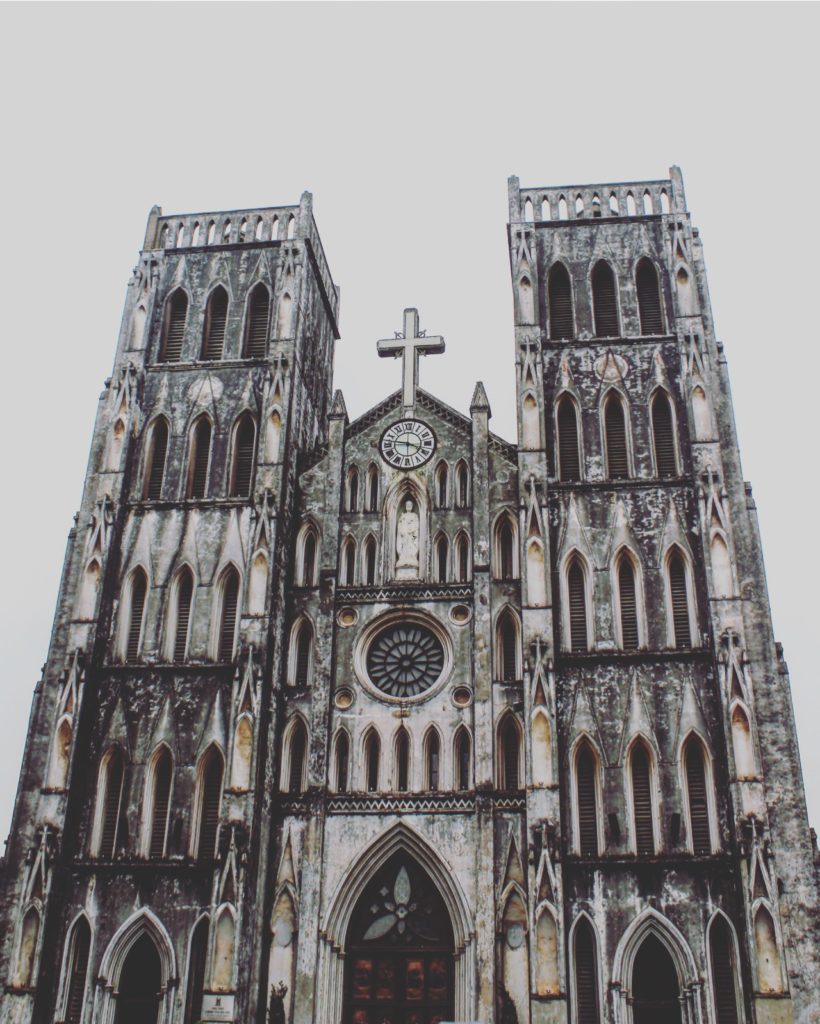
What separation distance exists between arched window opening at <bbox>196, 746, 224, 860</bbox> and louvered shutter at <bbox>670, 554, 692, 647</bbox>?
34.2 ft

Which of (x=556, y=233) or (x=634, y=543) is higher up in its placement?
(x=556, y=233)

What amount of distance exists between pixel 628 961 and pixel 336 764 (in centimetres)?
725

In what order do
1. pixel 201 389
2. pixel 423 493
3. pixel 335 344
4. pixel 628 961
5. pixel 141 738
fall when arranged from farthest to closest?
pixel 335 344 → pixel 201 389 → pixel 423 493 → pixel 141 738 → pixel 628 961

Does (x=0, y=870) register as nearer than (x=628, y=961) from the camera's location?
No

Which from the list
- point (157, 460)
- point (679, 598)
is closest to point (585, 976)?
point (679, 598)

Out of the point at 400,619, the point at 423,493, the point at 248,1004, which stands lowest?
the point at 248,1004

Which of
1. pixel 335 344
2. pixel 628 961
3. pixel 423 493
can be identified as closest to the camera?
pixel 628 961

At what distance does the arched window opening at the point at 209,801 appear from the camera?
24.1m

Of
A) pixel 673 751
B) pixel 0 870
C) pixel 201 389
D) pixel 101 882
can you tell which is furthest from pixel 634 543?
pixel 0 870

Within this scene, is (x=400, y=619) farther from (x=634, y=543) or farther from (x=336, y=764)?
(x=634, y=543)

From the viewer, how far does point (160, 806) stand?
2472 cm

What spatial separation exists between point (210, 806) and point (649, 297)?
55.2 feet

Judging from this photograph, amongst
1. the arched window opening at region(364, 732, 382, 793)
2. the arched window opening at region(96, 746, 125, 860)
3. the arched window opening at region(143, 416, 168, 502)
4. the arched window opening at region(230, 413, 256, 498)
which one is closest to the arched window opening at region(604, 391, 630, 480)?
the arched window opening at region(364, 732, 382, 793)

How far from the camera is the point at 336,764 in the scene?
81.7 feet
